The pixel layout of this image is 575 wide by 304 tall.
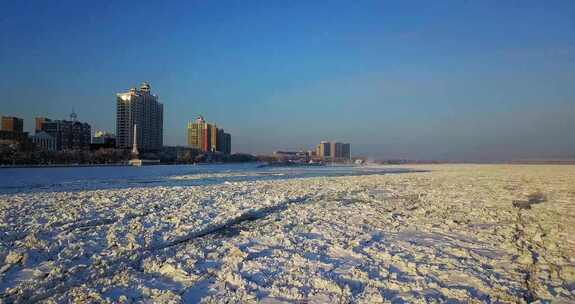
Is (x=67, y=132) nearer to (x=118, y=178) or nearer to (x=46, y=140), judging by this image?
(x=46, y=140)

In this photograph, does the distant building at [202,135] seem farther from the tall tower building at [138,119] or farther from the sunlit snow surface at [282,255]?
the sunlit snow surface at [282,255]

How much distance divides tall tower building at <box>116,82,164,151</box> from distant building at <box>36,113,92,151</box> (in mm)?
15251

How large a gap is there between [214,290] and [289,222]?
4522 mm

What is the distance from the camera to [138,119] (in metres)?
150

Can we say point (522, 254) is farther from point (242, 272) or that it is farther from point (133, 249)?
point (133, 249)

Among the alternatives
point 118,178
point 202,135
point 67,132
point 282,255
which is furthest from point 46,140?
point 282,255

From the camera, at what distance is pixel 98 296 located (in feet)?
13.9

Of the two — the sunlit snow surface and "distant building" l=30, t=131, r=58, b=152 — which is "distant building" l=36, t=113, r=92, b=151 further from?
the sunlit snow surface

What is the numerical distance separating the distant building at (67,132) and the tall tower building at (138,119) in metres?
15.3

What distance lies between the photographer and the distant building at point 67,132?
147 m

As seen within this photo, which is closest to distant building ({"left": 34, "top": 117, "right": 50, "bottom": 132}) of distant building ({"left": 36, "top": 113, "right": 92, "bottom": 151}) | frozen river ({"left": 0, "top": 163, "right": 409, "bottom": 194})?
distant building ({"left": 36, "top": 113, "right": 92, "bottom": 151})

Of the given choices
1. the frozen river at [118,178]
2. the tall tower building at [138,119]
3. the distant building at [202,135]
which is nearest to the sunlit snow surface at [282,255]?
the frozen river at [118,178]

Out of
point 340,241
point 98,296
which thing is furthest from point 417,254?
point 98,296

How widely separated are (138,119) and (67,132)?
103ft
